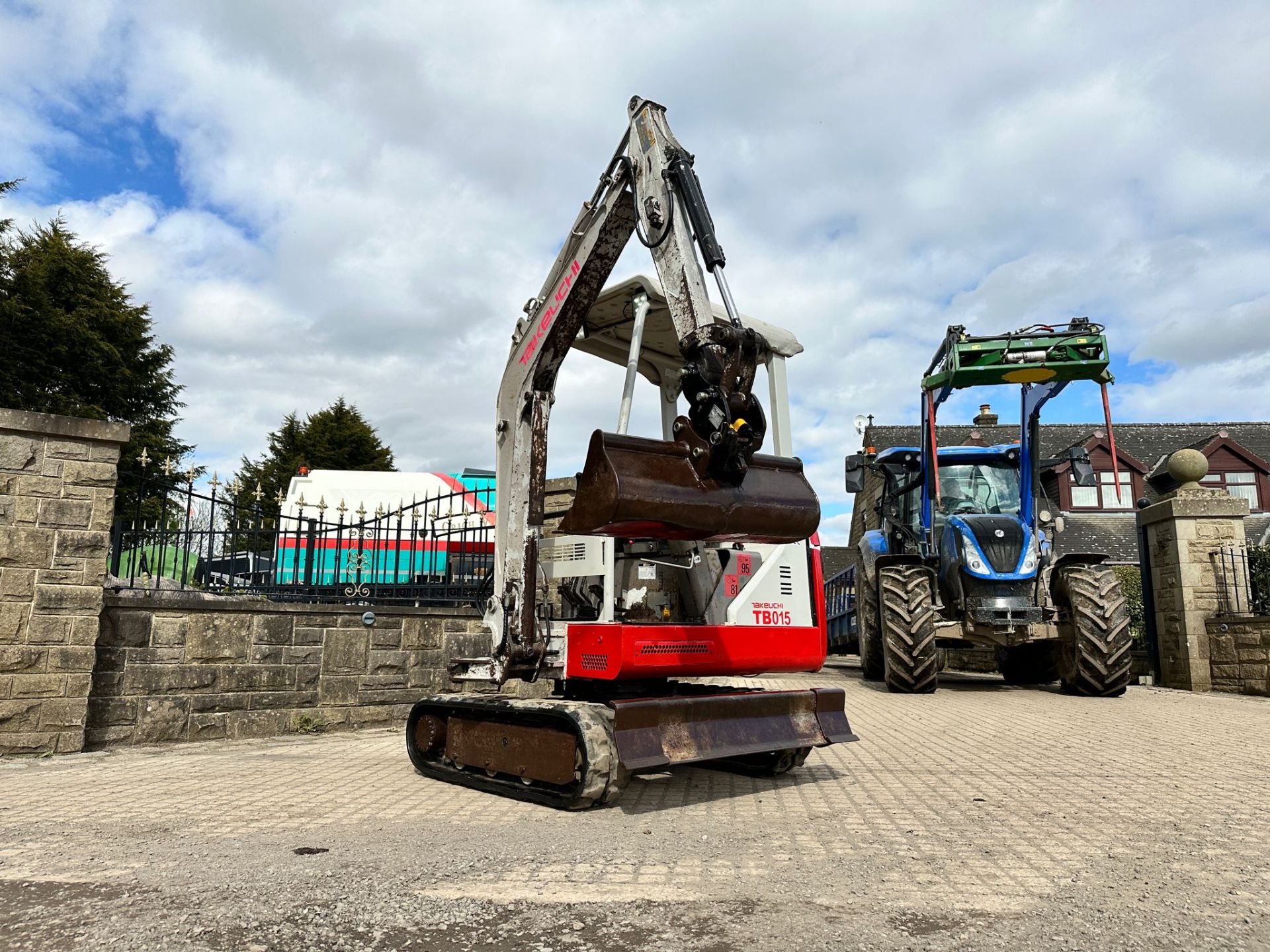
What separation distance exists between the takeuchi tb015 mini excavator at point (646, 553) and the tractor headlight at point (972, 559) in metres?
5.20

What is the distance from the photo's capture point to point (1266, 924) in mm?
2646

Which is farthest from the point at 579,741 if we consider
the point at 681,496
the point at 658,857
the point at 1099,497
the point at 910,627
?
the point at 1099,497

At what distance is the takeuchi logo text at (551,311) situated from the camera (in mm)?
5496

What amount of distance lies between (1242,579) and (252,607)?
39.1ft

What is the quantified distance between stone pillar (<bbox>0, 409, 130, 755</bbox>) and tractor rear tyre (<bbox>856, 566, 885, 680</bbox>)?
865 cm

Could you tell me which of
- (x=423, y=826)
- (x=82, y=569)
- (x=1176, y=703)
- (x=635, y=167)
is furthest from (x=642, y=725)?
(x=1176, y=703)

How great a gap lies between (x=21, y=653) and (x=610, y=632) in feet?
14.3

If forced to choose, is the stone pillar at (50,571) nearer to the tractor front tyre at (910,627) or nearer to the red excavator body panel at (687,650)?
the red excavator body panel at (687,650)

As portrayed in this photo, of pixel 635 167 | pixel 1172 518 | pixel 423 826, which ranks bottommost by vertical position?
pixel 423 826

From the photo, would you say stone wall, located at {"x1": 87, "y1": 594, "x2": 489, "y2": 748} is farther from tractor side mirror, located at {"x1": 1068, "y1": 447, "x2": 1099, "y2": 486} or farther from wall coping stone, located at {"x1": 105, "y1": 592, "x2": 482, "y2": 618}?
tractor side mirror, located at {"x1": 1068, "y1": 447, "x2": 1099, "y2": 486}

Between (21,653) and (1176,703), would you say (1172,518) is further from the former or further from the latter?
(21,653)

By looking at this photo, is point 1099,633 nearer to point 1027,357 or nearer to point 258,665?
point 1027,357

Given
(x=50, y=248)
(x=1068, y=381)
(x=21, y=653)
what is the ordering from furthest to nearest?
(x=50, y=248)
(x=1068, y=381)
(x=21, y=653)

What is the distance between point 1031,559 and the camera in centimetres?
990
